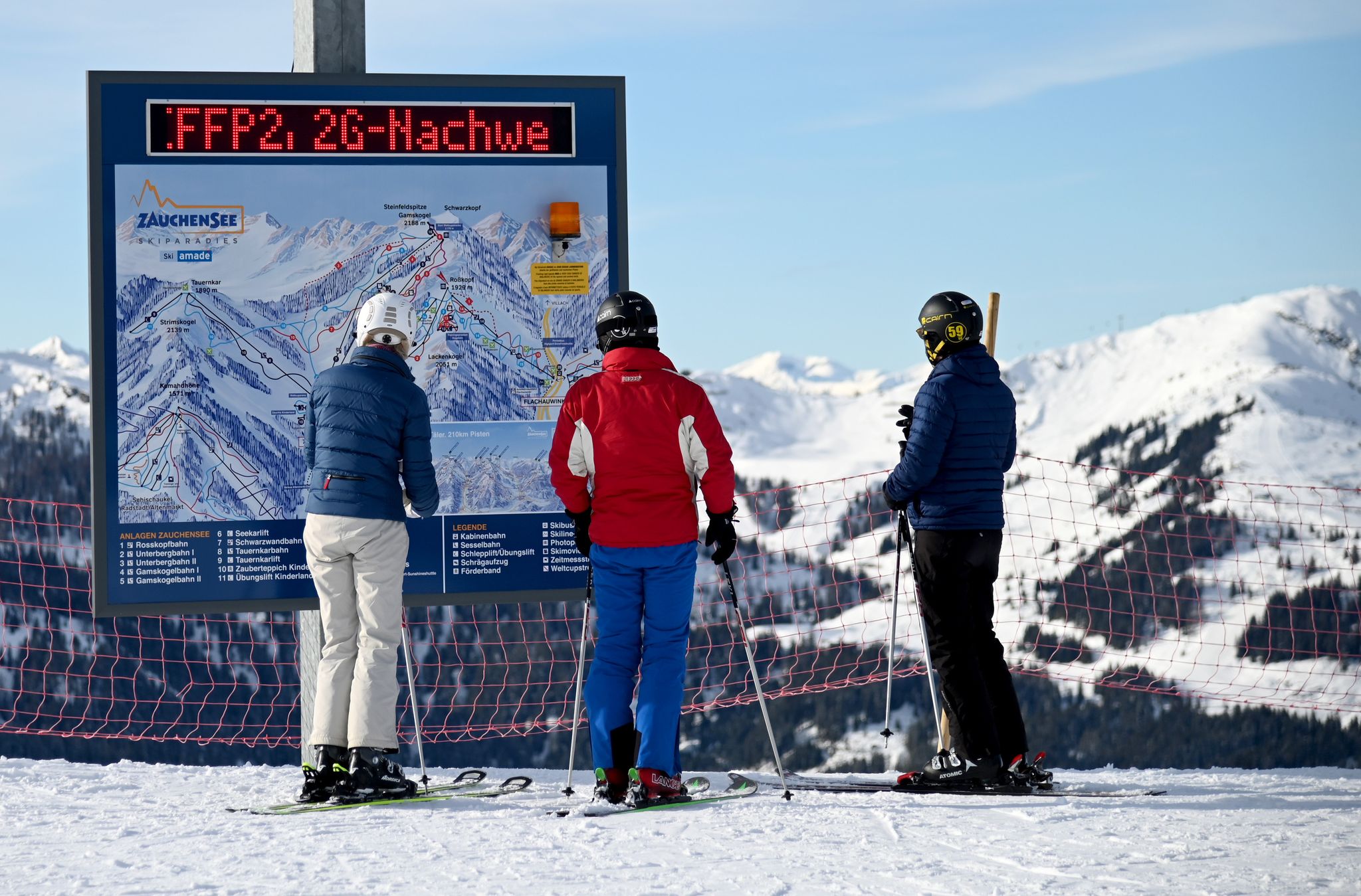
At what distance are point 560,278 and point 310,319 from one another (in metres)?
1.23

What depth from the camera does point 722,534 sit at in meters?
5.50

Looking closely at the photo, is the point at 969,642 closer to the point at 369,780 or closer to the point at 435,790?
the point at 435,790

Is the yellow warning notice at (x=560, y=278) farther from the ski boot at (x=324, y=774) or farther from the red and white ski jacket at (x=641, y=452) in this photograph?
the ski boot at (x=324, y=774)

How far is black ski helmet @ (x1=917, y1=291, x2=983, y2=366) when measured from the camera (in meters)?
6.03

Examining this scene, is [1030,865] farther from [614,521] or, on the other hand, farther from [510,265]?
[510,265]

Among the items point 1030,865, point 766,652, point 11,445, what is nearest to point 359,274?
point 1030,865

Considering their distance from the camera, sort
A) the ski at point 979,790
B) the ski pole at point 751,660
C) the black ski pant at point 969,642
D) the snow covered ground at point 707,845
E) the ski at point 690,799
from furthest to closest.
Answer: the black ski pant at point 969,642
the ski at point 979,790
the ski pole at point 751,660
the ski at point 690,799
the snow covered ground at point 707,845

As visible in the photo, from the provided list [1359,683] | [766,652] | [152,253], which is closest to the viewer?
[152,253]

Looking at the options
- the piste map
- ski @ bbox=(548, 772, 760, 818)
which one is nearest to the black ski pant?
ski @ bbox=(548, 772, 760, 818)

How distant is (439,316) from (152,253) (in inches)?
54.1

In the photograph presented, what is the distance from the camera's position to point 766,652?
9762 centimetres

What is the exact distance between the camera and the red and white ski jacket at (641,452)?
5.55m

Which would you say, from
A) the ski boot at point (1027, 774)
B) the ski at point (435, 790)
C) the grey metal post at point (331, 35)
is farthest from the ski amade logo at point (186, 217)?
the ski boot at point (1027, 774)

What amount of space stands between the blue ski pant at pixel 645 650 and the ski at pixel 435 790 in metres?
0.96
